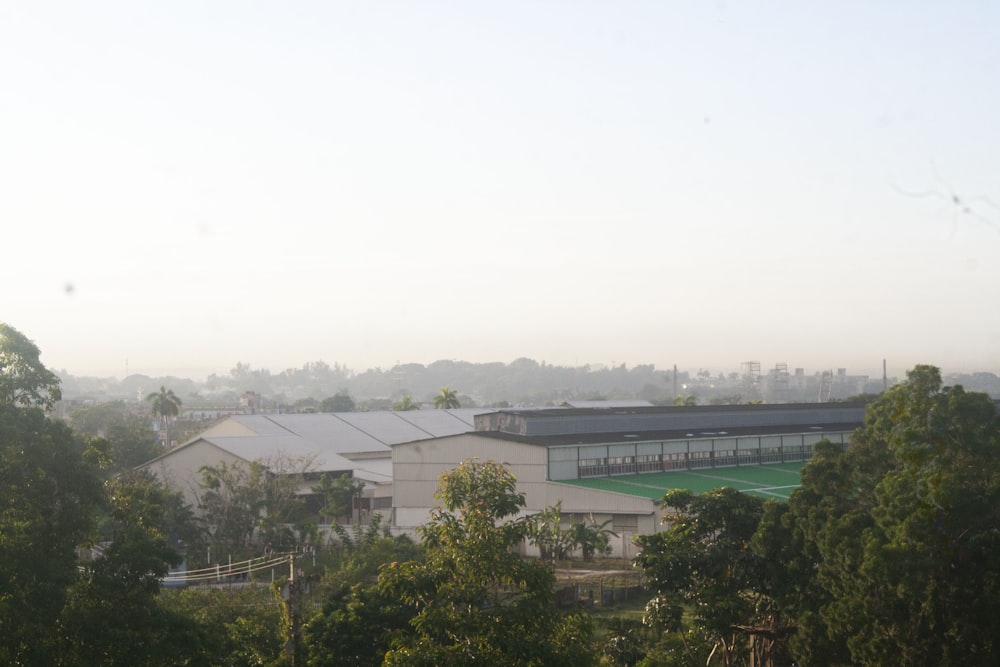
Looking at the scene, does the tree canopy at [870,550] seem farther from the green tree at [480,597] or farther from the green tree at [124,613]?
the green tree at [124,613]

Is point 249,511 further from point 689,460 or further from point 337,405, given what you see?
point 337,405

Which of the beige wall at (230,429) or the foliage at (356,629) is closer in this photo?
the foliage at (356,629)

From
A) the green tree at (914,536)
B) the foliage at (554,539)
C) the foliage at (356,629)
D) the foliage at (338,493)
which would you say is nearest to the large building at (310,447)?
the foliage at (338,493)

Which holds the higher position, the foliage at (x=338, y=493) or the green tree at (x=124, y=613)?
the green tree at (x=124, y=613)

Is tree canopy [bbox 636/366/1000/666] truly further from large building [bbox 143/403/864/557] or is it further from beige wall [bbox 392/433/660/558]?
large building [bbox 143/403/864/557]

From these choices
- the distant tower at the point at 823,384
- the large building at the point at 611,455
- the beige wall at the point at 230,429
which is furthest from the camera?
the distant tower at the point at 823,384

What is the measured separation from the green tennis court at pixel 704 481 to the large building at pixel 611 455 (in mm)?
53

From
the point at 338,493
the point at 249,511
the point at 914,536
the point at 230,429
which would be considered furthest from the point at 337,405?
the point at 914,536

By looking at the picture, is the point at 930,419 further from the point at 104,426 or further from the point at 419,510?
the point at 104,426

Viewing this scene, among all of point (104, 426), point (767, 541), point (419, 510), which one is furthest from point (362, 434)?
point (767, 541)

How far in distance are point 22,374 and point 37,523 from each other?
99.4 inches

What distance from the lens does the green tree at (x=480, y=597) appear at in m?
12.0

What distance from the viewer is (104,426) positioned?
3381 inches

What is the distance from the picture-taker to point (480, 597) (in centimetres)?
1228
